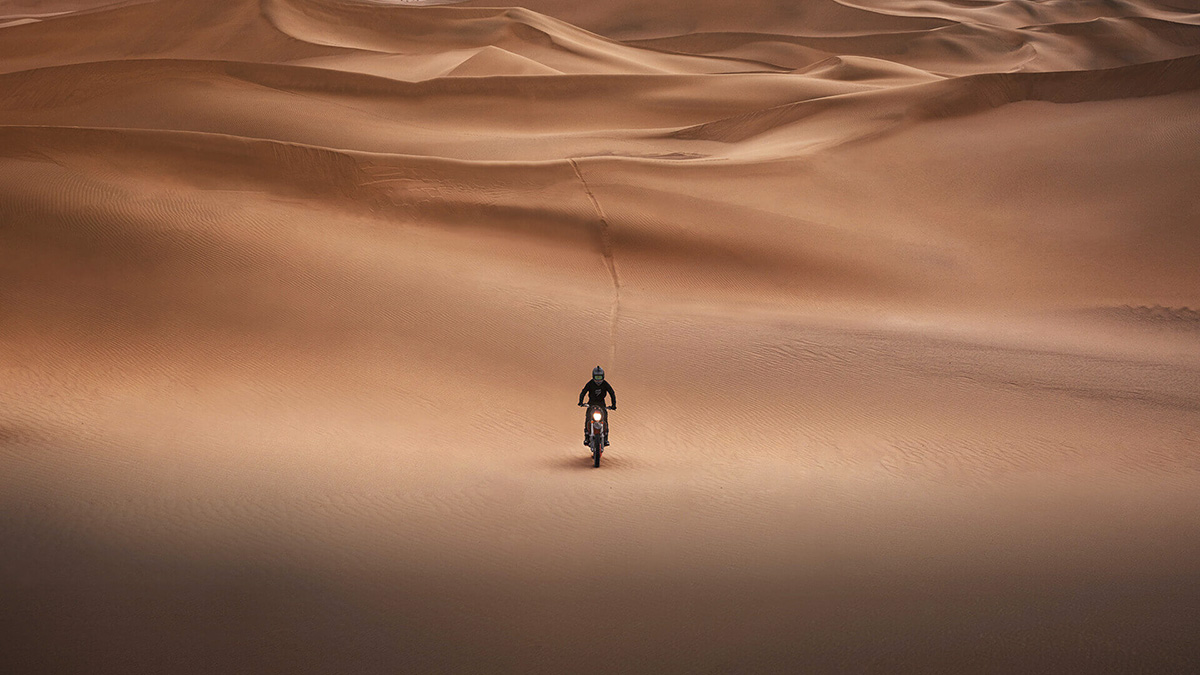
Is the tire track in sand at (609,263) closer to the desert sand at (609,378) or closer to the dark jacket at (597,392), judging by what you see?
the desert sand at (609,378)

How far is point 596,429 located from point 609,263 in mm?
4767

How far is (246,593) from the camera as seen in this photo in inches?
170

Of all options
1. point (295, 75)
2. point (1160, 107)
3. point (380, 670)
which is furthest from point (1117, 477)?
point (295, 75)

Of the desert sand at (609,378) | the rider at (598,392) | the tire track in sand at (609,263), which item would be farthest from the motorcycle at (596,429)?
the tire track in sand at (609,263)

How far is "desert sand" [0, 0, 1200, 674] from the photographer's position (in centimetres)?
417

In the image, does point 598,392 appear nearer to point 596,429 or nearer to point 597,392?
point 597,392

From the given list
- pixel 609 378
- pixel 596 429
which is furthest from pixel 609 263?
pixel 596 429

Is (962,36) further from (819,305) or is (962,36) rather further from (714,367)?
→ (714,367)

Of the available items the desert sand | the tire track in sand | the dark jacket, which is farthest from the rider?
the tire track in sand

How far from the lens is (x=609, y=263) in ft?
35.3

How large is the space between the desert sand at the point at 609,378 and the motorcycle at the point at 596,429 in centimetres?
16

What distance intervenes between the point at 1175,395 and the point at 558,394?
493cm

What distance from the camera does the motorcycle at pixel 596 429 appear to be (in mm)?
6199

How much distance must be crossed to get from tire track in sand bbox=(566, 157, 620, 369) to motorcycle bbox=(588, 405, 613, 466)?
2160mm
